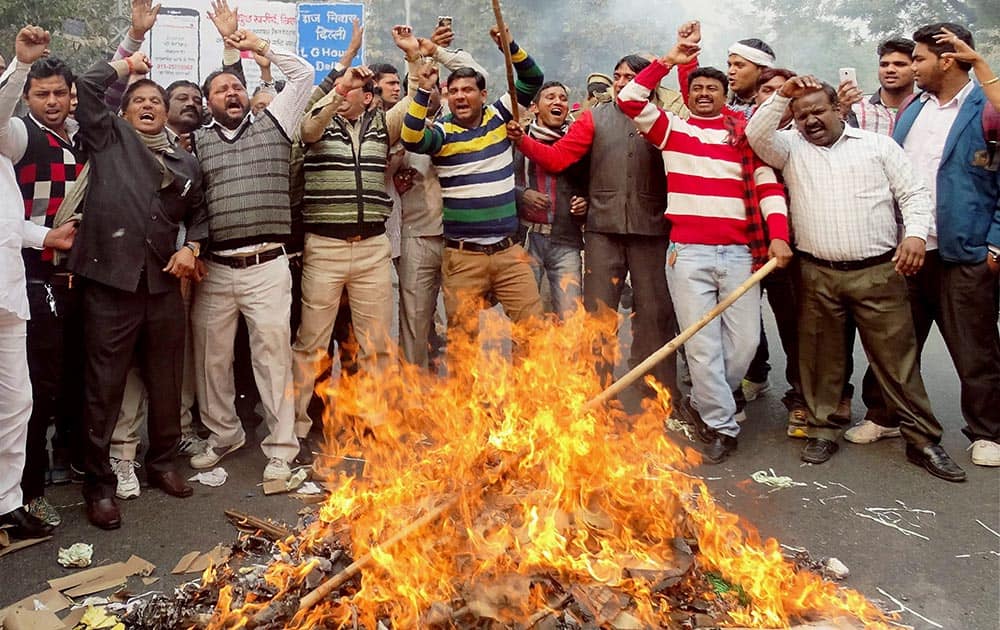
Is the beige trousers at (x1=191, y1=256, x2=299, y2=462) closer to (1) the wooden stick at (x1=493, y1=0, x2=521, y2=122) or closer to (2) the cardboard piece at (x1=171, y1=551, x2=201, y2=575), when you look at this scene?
(2) the cardboard piece at (x1=171, y1=551, x2=201, y2=575)


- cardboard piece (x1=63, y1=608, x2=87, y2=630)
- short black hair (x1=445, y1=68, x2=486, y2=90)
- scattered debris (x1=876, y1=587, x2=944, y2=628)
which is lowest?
cardboard piece (x1=63, y1=608, x2=87, y2=630)

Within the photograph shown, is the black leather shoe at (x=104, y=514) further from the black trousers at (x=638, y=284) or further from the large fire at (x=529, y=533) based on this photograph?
the black trousers at (x=638, y=284)

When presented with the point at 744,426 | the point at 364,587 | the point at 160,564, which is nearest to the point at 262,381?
the point at 160,564

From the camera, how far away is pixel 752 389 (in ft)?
24.1

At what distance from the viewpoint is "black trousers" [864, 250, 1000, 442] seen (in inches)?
225

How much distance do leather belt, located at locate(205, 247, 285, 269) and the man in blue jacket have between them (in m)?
4.46

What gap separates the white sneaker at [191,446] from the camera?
19.6 ft

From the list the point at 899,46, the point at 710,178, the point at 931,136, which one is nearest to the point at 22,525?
the point at 710,178

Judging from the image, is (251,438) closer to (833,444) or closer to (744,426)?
(744,426)

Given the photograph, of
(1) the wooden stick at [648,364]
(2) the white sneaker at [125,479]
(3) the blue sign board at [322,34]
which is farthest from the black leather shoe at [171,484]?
(3) the blue sign board at [322,34]

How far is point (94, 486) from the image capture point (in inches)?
198

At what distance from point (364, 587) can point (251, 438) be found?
3145 mm

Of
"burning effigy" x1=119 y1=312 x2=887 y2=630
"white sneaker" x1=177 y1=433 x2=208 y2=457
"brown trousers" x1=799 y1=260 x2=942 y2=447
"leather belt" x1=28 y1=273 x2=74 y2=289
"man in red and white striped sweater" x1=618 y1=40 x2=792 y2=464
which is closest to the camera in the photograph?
"burning effigy" x1=119 y1=312 x2=887 y2=630

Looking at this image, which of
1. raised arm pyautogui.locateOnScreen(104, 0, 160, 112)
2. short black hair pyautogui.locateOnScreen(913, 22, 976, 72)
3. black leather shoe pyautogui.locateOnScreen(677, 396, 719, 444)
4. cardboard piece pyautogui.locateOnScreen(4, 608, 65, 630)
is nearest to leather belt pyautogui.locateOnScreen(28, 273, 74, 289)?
raised arm pyautogui.locateOnScreen(104, 0, 160, 112)
